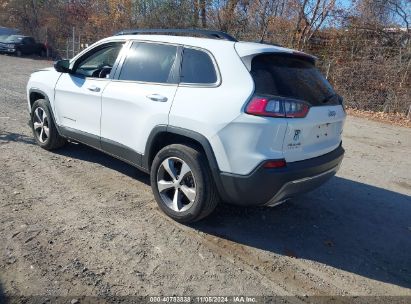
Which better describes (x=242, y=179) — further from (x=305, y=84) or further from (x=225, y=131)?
(x=305, y=84)

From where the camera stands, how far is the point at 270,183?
3.18m

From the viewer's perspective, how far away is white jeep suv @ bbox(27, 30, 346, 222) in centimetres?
318

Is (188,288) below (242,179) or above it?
below

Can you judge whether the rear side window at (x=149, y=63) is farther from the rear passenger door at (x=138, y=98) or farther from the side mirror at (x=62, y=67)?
the side mirror at (x=62, y=67)

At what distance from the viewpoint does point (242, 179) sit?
3219mm

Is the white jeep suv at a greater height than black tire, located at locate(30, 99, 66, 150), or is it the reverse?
the white jeep suv

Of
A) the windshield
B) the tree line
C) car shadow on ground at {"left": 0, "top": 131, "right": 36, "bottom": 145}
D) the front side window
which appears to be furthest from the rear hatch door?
the windshield

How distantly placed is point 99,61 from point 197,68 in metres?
1.98

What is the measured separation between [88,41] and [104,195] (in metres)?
21.8

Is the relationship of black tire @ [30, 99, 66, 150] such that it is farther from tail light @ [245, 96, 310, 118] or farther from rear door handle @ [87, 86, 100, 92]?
tail light @ [245, 96, 310, 118]

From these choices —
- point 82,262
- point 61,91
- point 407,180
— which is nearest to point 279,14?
point 407,180

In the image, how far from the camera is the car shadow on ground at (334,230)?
341cm

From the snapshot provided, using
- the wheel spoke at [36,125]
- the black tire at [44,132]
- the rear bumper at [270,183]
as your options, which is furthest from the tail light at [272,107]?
the wheel spoke at [36,125]

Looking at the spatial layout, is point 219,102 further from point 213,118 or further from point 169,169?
point 169,169
